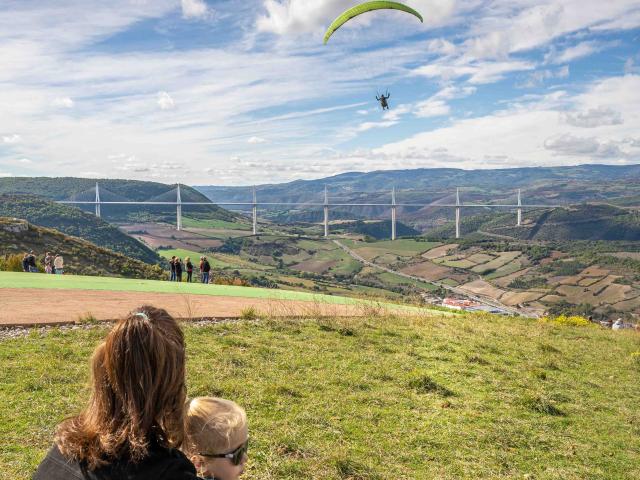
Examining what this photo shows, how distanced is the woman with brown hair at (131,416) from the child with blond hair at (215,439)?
5.1 inches

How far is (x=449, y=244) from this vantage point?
157500mm

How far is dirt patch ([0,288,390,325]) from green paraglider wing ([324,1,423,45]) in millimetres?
8082

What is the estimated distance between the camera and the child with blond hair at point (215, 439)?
2.51 meters

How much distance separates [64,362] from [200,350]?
2.33 m

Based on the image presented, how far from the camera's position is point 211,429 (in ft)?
8.27

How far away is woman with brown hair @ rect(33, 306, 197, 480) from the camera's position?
227 centimetres

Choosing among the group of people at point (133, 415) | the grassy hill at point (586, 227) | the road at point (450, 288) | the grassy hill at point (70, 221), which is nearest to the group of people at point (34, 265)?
the group of people at point (133, 415)

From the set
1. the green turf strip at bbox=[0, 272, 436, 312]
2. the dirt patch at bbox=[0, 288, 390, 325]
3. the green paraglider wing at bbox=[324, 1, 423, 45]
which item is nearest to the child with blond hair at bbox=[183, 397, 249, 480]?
the dirt patch at bbox=[0, 288, 390, 325]

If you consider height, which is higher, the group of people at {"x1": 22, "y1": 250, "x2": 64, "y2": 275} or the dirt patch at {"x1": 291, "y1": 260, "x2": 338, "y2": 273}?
the group of people at {"x1": 22, "y1": 250, "x2": 64, "y2": 275}

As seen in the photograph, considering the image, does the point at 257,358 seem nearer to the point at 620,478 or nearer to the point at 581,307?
the point at 620,478

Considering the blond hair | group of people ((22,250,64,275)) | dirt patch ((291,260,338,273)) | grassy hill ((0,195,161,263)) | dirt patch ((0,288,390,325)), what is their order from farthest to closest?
dirt patch ((291,260,338,273)), grassy hill ((0,195,161,263)), group of people ((22,250,64,275)), dirt patch ((0,288,390,325)), the blond hair

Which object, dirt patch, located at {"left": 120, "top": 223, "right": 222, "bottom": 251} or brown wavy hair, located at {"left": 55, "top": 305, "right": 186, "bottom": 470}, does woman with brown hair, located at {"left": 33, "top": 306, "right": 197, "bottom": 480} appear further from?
dirt patch, located at {"left": 120, "top": 223, "right": 222, "bottom": 251}

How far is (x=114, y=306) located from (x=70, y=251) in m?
19.2

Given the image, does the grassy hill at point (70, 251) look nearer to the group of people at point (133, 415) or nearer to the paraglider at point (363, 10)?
the paraglider at point (363, 10)
